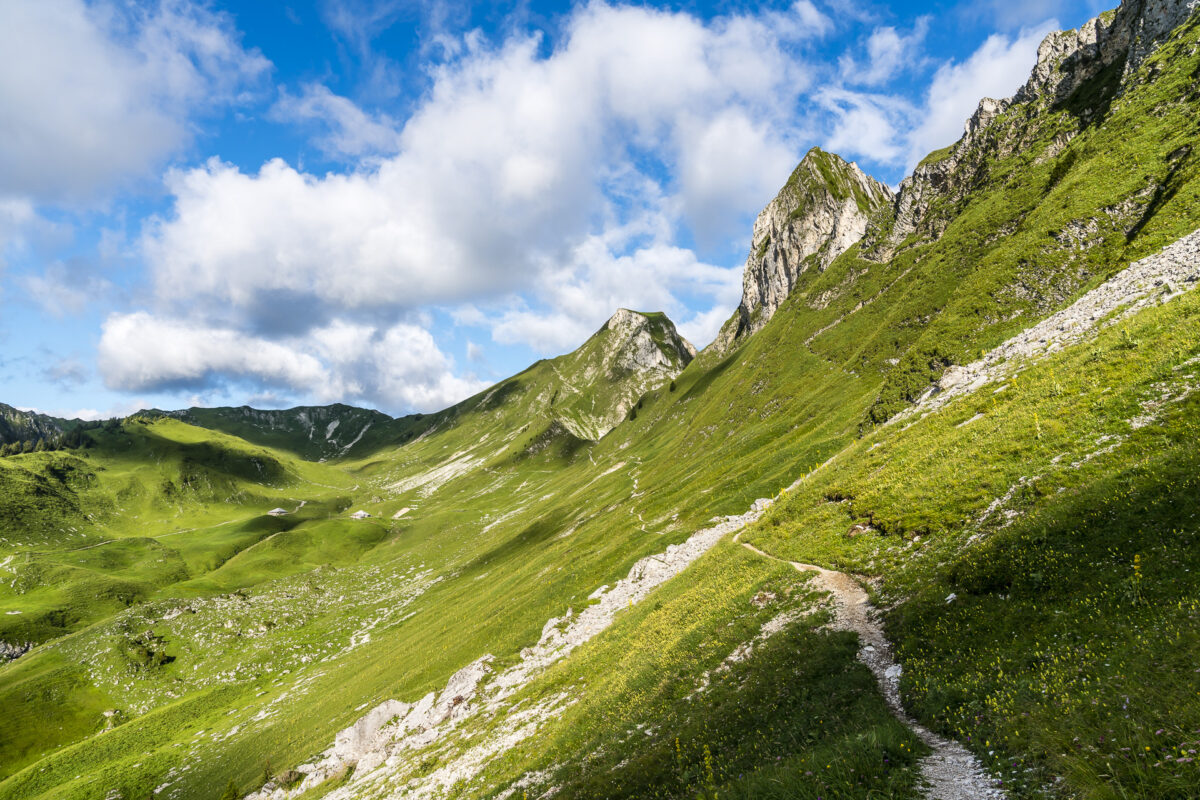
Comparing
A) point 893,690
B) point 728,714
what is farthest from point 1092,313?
point 728,714

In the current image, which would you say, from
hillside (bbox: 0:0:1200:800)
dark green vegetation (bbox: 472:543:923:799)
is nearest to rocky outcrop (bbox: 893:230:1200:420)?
hillside (bbox: 0:0:1200:800)

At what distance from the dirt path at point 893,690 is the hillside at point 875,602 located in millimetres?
103

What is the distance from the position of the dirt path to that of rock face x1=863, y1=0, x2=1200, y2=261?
87.2 m

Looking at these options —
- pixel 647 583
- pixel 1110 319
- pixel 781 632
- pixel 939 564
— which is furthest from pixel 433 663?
pixel 1110 319

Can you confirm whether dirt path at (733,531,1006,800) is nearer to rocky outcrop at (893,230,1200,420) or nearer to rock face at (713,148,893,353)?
rocky outcrop at (893,230,1200,420)

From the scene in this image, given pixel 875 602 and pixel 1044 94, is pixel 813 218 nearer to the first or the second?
pixel 1044 94

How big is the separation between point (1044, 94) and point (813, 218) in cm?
9132

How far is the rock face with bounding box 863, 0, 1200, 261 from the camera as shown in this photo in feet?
200

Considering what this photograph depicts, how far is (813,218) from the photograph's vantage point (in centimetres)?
17025

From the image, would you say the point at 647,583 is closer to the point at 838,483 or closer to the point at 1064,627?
the point at 838,483

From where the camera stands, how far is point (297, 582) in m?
118

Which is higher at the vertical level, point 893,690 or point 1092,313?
point 1092,313

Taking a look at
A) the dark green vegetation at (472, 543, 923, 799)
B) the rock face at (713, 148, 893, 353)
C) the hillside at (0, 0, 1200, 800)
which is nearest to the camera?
the dark green vegetation at (472, 543, 923, 799)

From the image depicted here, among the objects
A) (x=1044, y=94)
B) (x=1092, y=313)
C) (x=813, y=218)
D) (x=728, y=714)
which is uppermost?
(x=813, y=218)
